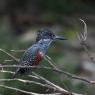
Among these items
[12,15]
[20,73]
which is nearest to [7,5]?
[12,15]

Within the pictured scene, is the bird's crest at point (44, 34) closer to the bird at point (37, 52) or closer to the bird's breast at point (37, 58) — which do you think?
the bird at point (37, 52)

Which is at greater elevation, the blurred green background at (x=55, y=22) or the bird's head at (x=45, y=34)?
the bird's head at (x=45, y=34)

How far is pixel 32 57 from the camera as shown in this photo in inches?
132

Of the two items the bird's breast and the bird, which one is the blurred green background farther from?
the bird's breast

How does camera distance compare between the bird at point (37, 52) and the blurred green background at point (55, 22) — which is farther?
the blurred green background at point (55, 22)

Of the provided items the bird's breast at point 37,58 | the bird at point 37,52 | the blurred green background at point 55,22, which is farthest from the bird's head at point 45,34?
the blurred green background at point 55,22

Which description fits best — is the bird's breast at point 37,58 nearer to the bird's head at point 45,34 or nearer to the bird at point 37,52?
the bird at point 37,52

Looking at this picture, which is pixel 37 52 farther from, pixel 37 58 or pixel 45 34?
pixel 45 34

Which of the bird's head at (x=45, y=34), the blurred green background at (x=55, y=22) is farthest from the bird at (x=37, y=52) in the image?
the blurred green background at (x=55, y=22)

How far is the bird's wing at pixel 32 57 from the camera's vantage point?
Result: 3313 millimetres

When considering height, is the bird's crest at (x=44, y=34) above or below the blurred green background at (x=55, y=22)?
above

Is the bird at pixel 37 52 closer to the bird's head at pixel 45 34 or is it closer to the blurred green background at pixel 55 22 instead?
the bird's head at pixel 45 34

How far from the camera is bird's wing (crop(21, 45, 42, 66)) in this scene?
3.31 metres

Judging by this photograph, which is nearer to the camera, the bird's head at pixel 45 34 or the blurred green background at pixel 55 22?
the bird's head at pixel 45 34
